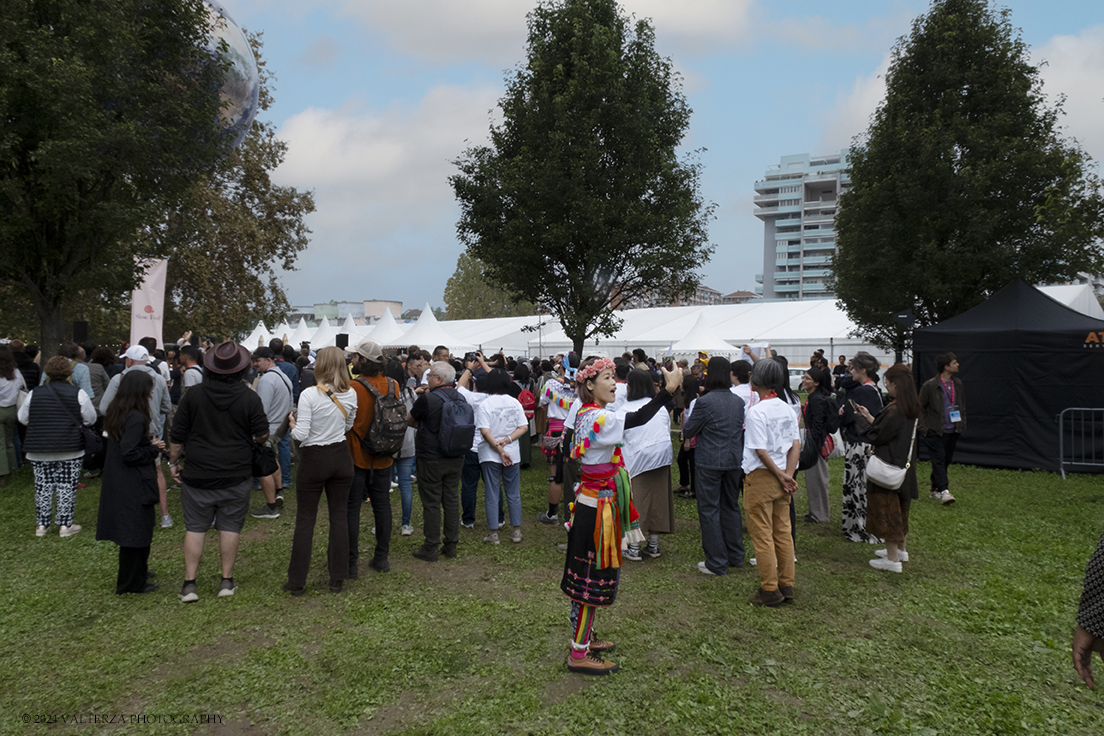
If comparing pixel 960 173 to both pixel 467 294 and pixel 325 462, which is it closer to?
pixel 325 462

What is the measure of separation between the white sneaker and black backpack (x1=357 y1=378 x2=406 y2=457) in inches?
179

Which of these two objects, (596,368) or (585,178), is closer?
(596,368)

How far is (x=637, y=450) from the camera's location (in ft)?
21.6

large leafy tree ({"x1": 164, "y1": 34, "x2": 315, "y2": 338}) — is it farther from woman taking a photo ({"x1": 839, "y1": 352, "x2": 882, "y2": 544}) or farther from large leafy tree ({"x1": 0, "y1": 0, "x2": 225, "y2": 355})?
woman taking a photo ({"x1": 839, "y1": 352, "x2": 882, "y2": 544})

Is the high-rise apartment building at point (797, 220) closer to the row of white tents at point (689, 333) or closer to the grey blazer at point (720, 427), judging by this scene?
the row of white tents at point (689, 333)

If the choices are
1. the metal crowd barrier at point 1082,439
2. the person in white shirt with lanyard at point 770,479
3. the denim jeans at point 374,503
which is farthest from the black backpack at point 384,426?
the metal crowd barrier at point 1082,439

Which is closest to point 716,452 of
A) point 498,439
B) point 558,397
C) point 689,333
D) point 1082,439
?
point 558,397

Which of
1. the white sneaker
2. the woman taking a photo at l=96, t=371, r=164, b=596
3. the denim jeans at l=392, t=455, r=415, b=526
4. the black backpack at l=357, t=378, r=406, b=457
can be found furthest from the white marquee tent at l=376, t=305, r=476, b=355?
the white sneaker

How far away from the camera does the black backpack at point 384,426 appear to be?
229 inches

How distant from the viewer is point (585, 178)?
49.0 ft

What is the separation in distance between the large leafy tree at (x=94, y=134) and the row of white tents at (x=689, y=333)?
31.1 feet

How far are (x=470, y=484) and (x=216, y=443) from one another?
9.96 feet

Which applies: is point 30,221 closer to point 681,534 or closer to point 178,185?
point 178,185

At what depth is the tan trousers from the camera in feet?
17.1
